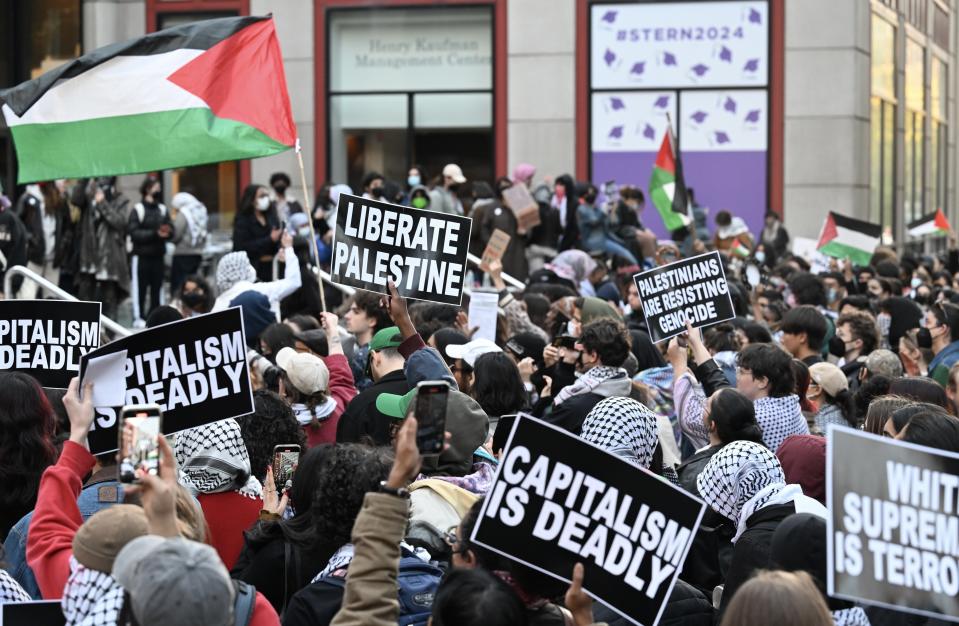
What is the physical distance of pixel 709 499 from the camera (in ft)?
20.2

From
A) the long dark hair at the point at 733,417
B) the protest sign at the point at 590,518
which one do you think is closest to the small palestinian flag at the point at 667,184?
the long dark hair at the point at 733,417

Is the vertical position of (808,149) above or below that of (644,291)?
above

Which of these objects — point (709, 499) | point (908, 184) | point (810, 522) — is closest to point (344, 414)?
point (709, 499)

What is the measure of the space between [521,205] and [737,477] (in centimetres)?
1301

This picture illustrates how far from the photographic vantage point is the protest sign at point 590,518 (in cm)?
434

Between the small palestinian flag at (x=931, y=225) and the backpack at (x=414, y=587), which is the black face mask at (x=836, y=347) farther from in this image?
the small palestinian flag at (x=931, y=225)

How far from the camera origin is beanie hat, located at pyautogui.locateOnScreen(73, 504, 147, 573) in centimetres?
394

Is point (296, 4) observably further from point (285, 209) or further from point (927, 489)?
point (927, 489)

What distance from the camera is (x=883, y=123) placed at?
28.7 m

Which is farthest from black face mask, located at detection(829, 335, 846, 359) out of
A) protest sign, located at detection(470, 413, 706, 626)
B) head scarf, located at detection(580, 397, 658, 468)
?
protest sign, located at detection(470, 413, 706, 626)

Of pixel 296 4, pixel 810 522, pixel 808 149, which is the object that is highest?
pixel 296 4

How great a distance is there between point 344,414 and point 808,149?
18.7 meters

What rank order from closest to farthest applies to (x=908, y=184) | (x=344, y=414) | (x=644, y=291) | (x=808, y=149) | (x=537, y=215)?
(x=344, y=414) → (x=644, y=291) → (x=537, y=215) → (x=808, y=149) → (x=908, y=184)

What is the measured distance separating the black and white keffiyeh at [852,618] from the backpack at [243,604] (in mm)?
1758
